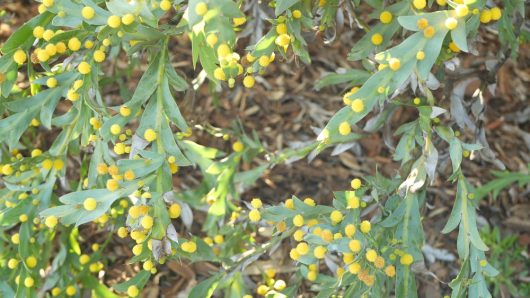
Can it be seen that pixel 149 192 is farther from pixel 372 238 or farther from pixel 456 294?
pixel 456 294

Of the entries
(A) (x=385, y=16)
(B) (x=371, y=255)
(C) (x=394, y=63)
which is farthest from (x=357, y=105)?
(A) (x=385, y=16)

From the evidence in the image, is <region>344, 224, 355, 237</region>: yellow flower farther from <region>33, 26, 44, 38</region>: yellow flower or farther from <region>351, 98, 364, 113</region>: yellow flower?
<region>33, 26, 44, 38</region>: yellow flower

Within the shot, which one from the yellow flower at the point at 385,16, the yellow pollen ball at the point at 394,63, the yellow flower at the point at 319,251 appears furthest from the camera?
the yellow flower at the point at 385,16

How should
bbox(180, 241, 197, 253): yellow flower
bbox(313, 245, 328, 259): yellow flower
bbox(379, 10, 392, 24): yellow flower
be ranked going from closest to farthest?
bbox(313, 245, 328, 259): yellow flower, bbox(180, 241, 197, 253): yellow flower, bbox(379, 10, 392, 24): yellow flower

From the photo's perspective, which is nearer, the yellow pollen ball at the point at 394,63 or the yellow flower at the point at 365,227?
the yellow pollen ball at the point at 394,63

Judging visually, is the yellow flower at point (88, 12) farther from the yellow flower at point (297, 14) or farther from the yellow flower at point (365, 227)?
the yellow flower at point (365, 227)

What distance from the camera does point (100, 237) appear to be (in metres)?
2.79

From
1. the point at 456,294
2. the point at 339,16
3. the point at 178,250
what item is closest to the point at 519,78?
the point at 339,16

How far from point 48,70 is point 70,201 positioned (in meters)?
0.39

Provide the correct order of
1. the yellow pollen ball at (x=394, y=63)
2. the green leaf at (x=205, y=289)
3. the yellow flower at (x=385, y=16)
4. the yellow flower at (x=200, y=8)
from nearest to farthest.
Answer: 1. the yellow flower at (x=200, y=8)
2. the yellow pollen ball at (x=394, y=63)
3. the yellow flower at (x=385, y=16)
4. the green leaf at (x=205, y=289)

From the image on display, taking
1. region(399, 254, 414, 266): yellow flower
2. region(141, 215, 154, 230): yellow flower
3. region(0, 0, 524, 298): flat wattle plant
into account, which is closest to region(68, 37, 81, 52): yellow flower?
region(0, 0, 524, 298): flat wattle plant

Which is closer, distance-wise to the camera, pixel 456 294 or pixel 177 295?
pixel 456 294

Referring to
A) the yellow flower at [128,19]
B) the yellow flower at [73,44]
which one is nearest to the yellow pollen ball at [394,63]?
the yellow flower at [128,19]

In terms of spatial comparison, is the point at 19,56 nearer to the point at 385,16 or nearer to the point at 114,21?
the point at 114,21
